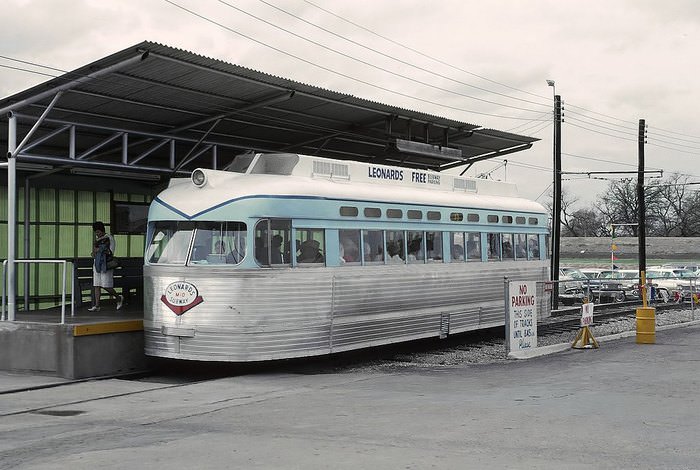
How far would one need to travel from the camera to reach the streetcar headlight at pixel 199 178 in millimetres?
13516

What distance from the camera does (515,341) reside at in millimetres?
15922

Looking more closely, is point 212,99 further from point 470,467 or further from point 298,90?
point 470,467

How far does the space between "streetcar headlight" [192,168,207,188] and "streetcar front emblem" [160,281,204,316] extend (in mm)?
1654

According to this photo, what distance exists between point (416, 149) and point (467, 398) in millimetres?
9363

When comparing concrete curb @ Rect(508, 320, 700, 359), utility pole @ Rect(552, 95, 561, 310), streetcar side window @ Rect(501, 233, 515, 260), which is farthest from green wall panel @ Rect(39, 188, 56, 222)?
utility pole @ Rect(552, 95, 561, 310)

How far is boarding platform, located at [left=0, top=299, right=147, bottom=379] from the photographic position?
→ 521 inches

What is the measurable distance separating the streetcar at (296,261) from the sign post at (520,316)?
159cm

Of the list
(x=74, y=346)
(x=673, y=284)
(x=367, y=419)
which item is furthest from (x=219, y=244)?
(x=673, y=284)

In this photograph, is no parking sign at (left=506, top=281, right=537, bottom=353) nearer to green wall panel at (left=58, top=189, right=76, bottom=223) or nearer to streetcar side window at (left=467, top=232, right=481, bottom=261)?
streetcar side window at (left=467, top=232, right=481, bottom=261)

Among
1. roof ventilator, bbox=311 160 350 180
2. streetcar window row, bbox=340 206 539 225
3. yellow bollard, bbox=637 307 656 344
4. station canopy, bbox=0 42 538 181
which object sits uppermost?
station canopy, bbox=0 42 538 181

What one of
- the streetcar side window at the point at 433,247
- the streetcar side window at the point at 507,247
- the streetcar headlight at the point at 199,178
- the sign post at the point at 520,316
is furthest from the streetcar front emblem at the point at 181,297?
the streetcar side window at the point at 507,247

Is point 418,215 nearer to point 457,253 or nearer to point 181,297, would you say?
point 457,253

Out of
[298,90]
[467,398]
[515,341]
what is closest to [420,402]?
[467,398]

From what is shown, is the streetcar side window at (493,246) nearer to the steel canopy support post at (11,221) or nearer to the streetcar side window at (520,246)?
the streetcar side window at (520,246)
